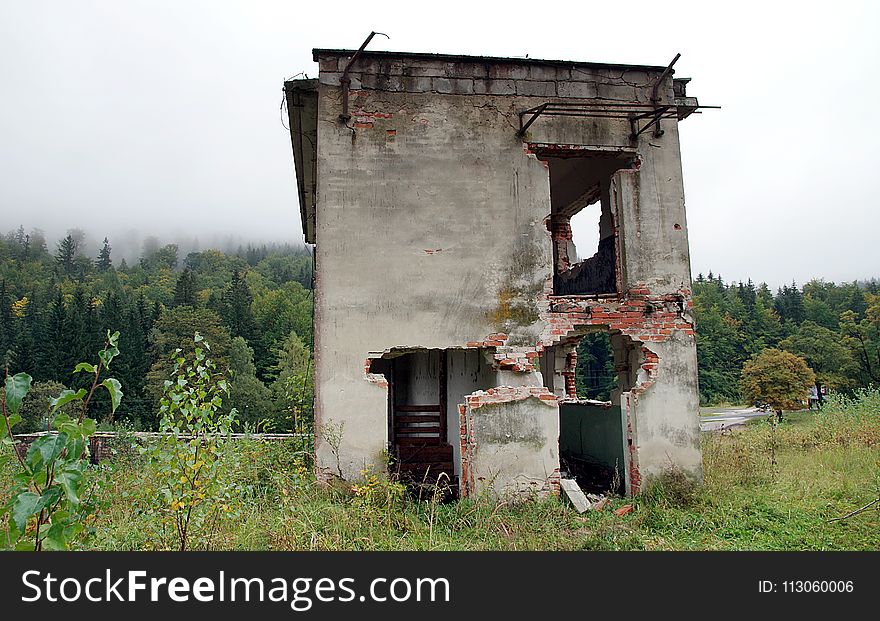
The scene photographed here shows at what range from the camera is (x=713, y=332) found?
60.6m

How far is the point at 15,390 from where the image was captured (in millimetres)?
3236

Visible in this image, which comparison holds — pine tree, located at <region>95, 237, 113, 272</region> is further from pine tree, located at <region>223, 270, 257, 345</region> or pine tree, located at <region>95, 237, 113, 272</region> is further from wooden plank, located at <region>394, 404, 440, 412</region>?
wooden plank, located at <region>394, 404, 440, 412</region>

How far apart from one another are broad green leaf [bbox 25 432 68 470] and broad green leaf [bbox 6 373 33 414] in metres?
0.21

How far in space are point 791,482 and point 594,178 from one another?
20.5 feet

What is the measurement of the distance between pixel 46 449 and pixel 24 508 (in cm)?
30

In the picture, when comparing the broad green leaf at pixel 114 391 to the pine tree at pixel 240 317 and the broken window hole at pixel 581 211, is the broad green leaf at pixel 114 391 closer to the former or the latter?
the broken window hole at pixel 581 211

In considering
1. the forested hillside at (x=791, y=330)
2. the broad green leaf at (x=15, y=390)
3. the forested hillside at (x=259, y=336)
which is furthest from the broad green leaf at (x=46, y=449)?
the forested hillside at (x=791, y=330)

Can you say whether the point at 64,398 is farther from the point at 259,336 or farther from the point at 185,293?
the point at 185,293

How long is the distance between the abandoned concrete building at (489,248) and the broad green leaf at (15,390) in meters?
5.27

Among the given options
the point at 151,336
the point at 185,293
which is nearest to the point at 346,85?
the point at 151,336

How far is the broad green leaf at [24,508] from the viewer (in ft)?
10.4

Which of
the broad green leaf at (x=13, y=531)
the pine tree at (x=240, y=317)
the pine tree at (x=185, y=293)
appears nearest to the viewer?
the broad green leaf at (x=13, y=531)

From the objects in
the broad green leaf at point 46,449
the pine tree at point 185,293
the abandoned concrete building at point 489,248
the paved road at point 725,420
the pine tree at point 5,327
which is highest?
the pine tree at point 185,293
